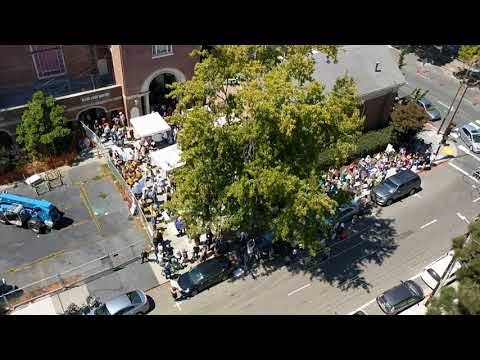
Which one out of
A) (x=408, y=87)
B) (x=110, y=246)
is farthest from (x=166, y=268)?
(x=408, y=87)

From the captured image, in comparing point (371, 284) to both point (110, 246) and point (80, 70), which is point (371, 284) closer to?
point (110, 246)

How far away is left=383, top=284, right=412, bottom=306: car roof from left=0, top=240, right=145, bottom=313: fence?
14563 mm

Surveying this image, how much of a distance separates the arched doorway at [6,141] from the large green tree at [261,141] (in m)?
16.1

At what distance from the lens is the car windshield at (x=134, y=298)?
24.2 meters

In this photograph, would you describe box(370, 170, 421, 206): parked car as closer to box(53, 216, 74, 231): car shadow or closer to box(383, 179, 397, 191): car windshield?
box(383, 179, 397, 191): car windshield

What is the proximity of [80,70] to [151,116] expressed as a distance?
676 centimetres

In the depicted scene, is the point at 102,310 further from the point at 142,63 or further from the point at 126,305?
the point at 142,63

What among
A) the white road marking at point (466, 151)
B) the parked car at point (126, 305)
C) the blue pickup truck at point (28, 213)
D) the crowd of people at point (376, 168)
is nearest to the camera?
the parked car at point (126, 305)

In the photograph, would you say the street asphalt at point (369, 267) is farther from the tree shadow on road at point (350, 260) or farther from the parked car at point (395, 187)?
the parked car at point (395, 187)

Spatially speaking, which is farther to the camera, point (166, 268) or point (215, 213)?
point (166, 268)

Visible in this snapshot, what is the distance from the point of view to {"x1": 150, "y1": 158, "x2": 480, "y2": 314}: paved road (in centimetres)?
2541

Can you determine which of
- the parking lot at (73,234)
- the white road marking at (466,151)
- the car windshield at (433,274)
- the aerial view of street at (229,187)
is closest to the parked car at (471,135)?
the aerial view of street at (229,187)

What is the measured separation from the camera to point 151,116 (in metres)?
35.5
